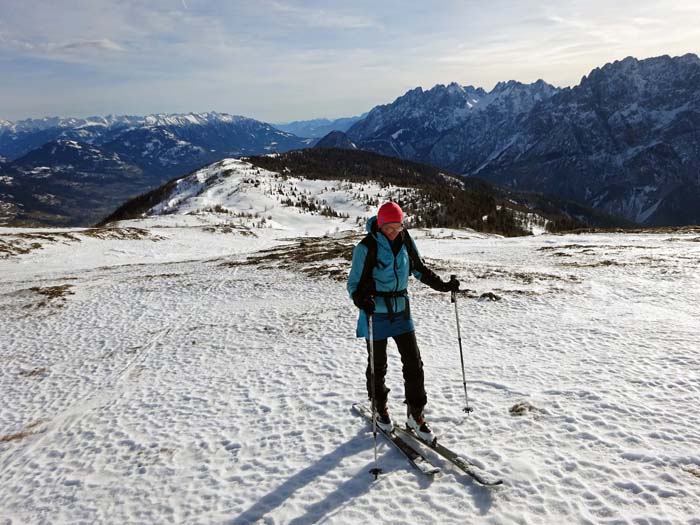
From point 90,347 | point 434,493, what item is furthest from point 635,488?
point 90,347

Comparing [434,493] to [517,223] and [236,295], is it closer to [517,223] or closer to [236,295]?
[236,295]

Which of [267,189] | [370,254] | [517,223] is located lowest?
[517,223]

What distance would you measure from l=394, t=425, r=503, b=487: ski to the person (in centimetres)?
14

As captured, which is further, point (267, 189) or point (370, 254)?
point (267, 189)

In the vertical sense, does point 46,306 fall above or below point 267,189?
below

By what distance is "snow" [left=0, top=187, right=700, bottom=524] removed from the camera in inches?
275

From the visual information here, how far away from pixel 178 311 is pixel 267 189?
13638cm

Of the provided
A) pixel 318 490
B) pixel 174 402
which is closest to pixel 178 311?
pixel 174 402

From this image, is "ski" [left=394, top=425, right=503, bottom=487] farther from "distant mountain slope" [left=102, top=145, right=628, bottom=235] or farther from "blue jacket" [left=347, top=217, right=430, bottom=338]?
"distant mountain slope" [left=102, top=145, right=628, bottom=235]

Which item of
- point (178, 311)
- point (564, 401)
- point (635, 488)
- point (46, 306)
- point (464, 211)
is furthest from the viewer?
point (464, 211)

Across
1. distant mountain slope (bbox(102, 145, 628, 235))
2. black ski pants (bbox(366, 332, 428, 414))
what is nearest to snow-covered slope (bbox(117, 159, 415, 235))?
distant mountain slope (bbox(102, 145, 628, 235))

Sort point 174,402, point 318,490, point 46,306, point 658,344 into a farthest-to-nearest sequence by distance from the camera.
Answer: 1. point 46,306
2. point 658,344
3. point 174,402
4. point 318,490

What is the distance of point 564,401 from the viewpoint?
986 centimetres

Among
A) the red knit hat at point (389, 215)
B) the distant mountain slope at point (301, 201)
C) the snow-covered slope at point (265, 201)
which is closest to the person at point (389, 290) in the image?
the red knit hat at point (389, 215)
